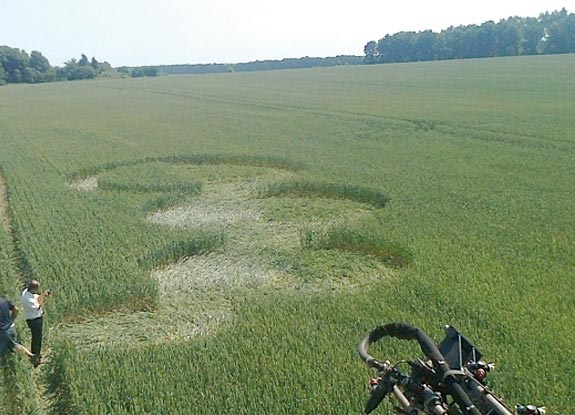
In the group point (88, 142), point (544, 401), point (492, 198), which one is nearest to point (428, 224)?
point (492, 198)

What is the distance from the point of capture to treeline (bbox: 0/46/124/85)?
130 metres

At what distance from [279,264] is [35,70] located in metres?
145

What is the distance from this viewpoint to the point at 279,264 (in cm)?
1162

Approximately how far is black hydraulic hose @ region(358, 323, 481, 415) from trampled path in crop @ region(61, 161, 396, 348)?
18.2 ft

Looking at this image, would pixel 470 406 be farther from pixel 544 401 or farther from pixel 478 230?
pixel 478 230

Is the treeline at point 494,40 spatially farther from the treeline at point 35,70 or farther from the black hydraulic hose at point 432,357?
the black hydraulic hose at point 432,357

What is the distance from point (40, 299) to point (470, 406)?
7.22 metres

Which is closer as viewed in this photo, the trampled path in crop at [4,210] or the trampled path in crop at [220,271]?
the trampled path in crop at [220,271]

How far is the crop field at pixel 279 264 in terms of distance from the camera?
6.78m

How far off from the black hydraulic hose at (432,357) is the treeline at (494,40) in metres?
123

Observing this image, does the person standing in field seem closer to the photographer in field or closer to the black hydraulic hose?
the photographer in field

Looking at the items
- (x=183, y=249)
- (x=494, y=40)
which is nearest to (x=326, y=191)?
(x=183, y=249)

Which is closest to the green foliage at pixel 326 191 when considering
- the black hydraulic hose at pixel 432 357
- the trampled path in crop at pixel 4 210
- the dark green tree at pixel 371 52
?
the trampled path in crop at pixel 4 210

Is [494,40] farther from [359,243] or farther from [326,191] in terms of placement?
[359,243]
